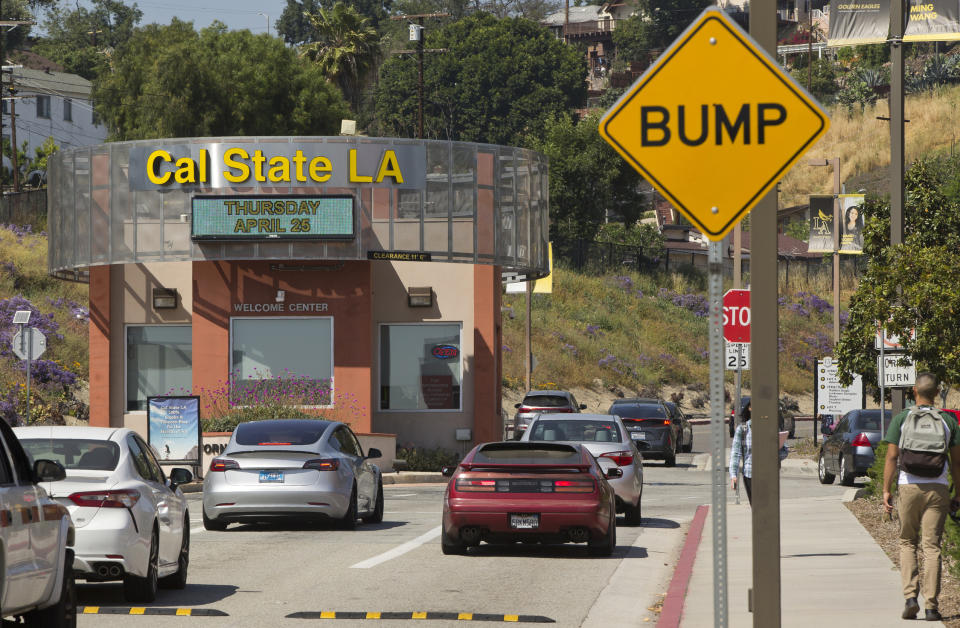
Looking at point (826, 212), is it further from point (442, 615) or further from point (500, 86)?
point (500, 86)

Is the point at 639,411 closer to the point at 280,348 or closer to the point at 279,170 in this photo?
the point at 280,348

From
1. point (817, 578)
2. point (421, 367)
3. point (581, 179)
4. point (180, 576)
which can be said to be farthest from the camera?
point (581, 179)

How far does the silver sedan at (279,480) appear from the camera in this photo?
1900 cm

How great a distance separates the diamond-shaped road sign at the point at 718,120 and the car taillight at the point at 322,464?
40.4 ft

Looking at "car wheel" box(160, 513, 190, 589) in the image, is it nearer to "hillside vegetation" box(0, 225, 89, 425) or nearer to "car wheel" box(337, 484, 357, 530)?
"car wheel" box(337, 484, 357, 530)

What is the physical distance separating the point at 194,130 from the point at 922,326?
1817 inches

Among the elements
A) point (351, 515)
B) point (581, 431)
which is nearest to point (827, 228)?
point (581, 431)

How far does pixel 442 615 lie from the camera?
1201cm

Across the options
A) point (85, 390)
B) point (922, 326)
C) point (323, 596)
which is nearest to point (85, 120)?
point (85, 390)

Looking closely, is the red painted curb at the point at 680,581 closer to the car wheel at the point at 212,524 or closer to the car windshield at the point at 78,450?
the car windshield at the point at 78,450

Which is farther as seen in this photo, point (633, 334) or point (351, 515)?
point (633, 334)

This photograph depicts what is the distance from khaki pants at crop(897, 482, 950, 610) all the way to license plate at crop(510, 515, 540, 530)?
544 cm

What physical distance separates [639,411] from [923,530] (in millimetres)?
25626

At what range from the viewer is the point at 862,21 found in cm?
2445
